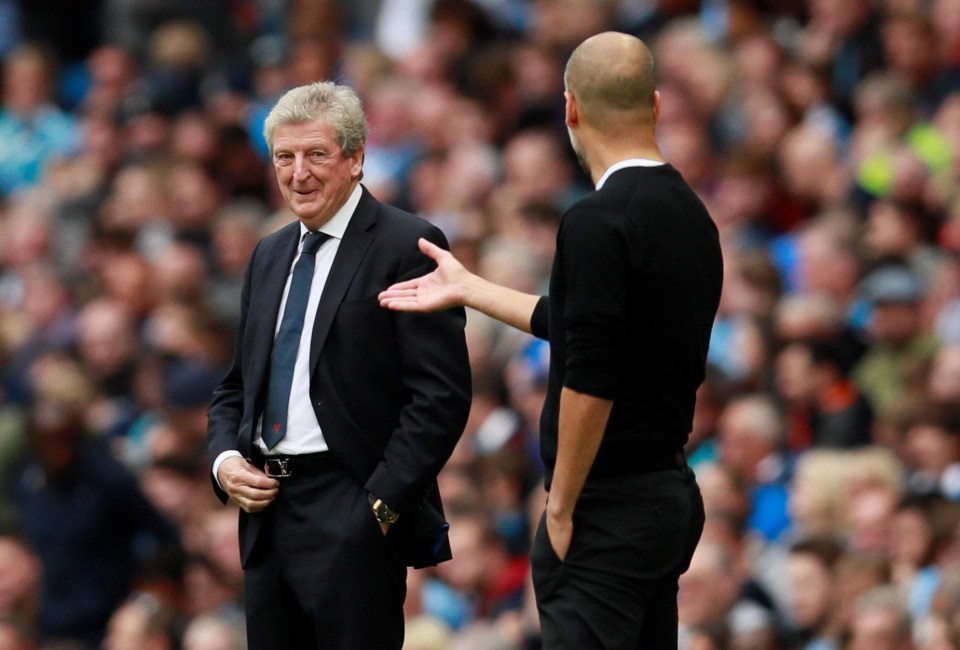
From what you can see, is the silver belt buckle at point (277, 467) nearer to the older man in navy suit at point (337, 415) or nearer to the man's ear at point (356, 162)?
the older man in navy suit at point (337, 415)

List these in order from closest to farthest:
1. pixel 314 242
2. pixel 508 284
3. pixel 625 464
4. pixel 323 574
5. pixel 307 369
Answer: pixel 625 464
pixel 323 574
pixel 307 369
pixel 314 242
pixel 508 284

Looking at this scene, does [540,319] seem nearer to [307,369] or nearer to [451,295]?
[451,295]

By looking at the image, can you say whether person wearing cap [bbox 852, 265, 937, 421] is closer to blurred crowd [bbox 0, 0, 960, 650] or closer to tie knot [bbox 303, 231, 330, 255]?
blurred crowd [bbox 0, 0, 960, 650]

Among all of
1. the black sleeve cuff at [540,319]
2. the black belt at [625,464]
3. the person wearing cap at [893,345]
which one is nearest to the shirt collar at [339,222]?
the black sleeve cuff at [540,319]

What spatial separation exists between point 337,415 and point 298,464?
167mm

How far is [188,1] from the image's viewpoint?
1408 centimetres

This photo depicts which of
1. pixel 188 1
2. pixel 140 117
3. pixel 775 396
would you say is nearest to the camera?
pixel 775 396

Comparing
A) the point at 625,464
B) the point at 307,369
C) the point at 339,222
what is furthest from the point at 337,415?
the point at 625,464

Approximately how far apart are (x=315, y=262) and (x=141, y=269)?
659 cm

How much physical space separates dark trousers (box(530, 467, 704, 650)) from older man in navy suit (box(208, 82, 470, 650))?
410 mm

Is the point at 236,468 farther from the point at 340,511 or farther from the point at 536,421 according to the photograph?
the point at 536,421

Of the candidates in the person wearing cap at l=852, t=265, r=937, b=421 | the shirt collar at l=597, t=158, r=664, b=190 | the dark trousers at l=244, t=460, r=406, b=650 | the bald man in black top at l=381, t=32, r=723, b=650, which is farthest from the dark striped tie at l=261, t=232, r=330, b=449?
the person wearing cap at l=852, t=265, r=937, b=421

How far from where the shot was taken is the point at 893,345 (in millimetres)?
8961

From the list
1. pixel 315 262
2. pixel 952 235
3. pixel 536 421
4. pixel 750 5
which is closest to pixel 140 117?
pixel 750 5
